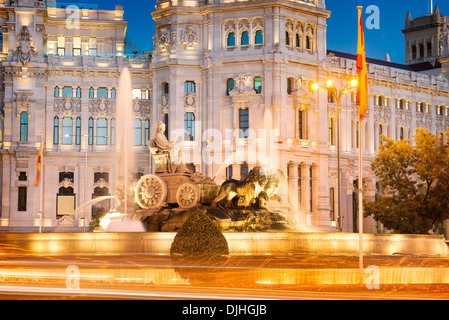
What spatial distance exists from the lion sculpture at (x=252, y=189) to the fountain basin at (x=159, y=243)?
509 cm

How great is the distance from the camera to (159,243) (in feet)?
93.4

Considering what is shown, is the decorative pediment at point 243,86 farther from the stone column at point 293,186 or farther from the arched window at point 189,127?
the stone column at point 293,186

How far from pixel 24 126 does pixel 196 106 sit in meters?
16.6

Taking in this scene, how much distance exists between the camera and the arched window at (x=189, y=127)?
2992 inches

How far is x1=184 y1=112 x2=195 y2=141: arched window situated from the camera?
76000 millimetres

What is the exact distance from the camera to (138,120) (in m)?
82.1

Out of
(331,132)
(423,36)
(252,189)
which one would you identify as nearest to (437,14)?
(423,36)

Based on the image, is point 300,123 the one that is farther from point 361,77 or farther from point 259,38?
point 361,77

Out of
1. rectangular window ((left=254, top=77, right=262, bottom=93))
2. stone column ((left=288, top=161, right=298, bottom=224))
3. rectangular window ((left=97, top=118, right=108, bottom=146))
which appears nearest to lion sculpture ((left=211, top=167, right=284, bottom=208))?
stone column ((left=288, top=161, right=298, bottom=224))

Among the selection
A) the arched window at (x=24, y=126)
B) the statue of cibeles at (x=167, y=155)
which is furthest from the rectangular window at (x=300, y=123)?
the statue of cibeles at (x=167, y=155)

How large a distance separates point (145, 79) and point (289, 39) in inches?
593
